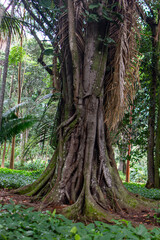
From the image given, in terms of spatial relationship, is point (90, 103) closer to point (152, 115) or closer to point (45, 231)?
point (45, 231)

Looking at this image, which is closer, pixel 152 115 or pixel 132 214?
pixel 132 214

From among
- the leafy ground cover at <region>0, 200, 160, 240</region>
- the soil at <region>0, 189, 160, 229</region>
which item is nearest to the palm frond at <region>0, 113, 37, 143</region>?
the soil at <region>0, 189, 160, 229</region>

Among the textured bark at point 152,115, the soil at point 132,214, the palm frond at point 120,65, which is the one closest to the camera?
the soil at point 132,214

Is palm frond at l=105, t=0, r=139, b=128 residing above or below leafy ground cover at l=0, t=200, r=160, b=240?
above

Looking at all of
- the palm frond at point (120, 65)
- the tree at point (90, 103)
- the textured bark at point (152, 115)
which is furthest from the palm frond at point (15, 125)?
the palm frond at point (120, 65)

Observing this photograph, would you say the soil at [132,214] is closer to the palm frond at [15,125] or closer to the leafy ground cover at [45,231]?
the leafy ground cover at [45,231]

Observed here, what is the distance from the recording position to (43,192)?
434 centimetres

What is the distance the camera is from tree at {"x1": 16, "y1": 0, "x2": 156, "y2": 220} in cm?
406

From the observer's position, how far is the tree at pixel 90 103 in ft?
13.3

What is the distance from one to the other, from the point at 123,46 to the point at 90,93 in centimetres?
111

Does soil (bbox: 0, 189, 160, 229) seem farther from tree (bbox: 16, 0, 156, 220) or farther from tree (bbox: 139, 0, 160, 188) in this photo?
tree (bbox: 139, 0, 160, 188)

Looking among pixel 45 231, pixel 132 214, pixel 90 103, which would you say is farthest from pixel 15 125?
pixel 45 231

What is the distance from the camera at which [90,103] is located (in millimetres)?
4387

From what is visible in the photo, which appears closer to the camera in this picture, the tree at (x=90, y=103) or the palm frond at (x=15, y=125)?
the tree at (x=90, y=103)
